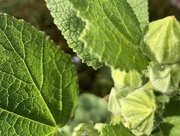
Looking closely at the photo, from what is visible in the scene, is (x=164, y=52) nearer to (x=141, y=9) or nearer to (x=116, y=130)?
(x=116, y=130)

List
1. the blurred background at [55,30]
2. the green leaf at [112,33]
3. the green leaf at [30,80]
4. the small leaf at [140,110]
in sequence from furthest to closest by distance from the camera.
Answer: the blurred background at [55,30] < the green leaf at [30,80] < the small leaf at [140,110] < the green leaf at [112,33]

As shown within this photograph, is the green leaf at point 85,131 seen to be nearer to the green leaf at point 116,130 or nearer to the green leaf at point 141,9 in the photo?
the green leaf at point 116,130

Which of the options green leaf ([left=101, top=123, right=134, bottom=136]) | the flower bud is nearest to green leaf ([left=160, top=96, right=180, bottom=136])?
green leaf ([left=101, top=123, right=134, bottom=136])

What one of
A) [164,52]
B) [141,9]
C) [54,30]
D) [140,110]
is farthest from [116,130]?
[54,30]

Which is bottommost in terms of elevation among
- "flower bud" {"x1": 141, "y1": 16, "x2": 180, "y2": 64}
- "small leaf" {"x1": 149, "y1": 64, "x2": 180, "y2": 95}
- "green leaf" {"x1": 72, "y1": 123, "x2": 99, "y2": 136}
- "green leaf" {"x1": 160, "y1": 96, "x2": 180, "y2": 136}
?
"green leaf" {"x1": 160, "y1": 96, "x2": 180, "y2": 136}

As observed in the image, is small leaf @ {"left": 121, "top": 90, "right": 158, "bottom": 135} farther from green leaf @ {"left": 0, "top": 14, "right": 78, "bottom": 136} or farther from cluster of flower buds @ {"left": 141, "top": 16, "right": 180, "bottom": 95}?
green leaf @ {"left": 0, "top": 14, "right": 78, "bottom": 136}

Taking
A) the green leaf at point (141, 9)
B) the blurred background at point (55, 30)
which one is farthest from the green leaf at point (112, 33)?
the blurred background at point (55, 30)
